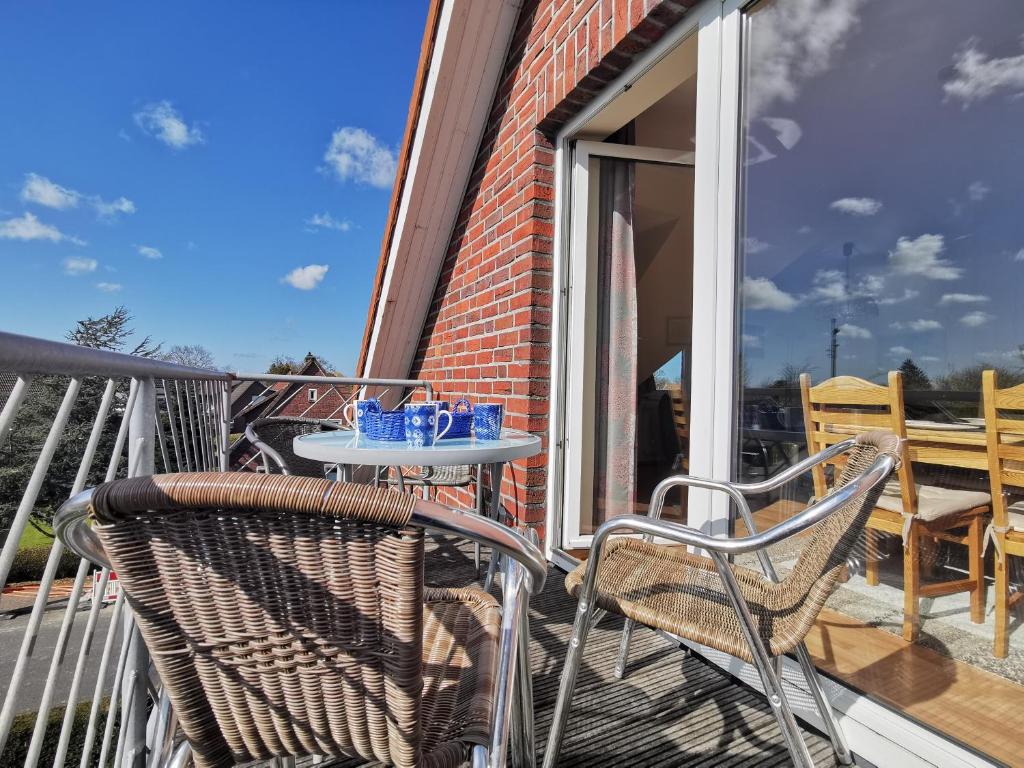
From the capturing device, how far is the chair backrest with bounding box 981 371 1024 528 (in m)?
1.16

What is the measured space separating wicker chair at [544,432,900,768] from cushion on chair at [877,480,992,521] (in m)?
0.21

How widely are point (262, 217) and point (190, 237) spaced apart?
19116mm

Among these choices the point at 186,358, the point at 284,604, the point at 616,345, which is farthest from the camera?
the point at 186,358

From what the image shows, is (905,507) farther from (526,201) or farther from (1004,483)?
(526,201)

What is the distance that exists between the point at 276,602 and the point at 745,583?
118cm

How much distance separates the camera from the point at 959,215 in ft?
4.41

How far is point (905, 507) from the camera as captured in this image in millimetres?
1396

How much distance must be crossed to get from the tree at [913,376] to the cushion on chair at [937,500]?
25 centimetres

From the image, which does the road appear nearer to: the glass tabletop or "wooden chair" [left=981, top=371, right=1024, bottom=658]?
the glass tabletop

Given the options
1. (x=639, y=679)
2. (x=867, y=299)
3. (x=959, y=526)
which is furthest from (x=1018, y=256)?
(x=639, y=679)

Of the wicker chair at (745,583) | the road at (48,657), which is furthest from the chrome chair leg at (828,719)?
the road at (48,657)

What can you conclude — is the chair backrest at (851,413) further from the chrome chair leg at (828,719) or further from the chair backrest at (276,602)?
the chair backrest at (276,602)

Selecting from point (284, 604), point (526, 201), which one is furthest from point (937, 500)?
point (526, 201)

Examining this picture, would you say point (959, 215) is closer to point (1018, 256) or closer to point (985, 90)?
point (1018, 256)
